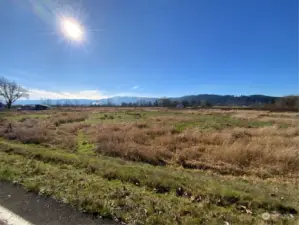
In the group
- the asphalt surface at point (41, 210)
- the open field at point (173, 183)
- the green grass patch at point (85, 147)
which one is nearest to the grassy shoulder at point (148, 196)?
the open field at point (173, 183)

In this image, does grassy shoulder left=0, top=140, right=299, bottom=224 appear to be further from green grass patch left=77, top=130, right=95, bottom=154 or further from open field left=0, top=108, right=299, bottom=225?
green grass patch left=77, top=130, right=95, bottom=154

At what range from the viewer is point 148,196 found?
4.48m

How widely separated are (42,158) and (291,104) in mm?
77604

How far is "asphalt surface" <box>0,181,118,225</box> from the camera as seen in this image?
3.52 meters

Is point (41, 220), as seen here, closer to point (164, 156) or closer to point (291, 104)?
point (164, 156)

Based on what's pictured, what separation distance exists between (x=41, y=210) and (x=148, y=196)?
2037 mm

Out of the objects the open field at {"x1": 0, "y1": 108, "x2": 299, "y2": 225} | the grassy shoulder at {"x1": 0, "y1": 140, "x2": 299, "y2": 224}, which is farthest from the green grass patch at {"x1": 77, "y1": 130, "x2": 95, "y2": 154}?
the grassy shoulder at {"x1": 0, "y1": 140, "x2": 299, "y2": 224}

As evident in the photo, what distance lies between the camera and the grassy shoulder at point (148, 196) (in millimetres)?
3710

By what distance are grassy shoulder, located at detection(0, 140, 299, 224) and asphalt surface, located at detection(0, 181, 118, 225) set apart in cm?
19

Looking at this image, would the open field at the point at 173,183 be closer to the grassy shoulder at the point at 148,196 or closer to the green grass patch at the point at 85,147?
the grassy shoulder at the point at 148,196

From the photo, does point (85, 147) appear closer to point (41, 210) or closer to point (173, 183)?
point (173, 183)

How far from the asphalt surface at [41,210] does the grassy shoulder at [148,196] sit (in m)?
0.19

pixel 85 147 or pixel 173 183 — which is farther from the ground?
pixel 173 183

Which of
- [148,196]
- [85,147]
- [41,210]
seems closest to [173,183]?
[148,196]
